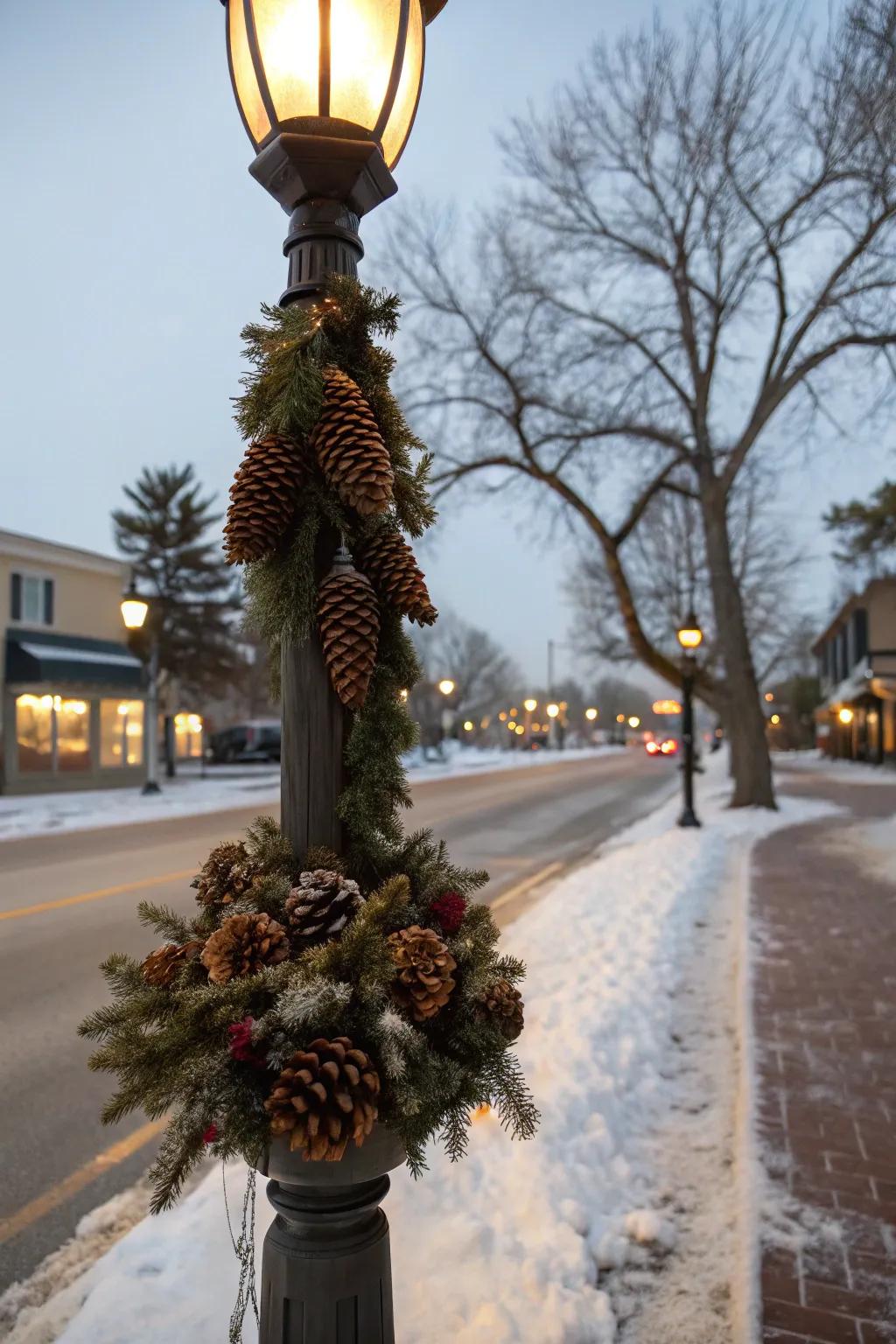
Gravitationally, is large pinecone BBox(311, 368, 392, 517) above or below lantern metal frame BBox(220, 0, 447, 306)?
below

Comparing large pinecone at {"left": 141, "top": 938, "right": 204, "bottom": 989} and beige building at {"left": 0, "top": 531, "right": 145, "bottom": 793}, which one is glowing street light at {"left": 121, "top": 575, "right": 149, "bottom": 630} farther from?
large pinecone at {"left": 141, "top": 938, "right": 204, "bottom": 989}


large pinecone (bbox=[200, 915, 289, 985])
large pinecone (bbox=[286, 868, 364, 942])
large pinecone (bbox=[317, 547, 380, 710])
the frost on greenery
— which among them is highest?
large pinecone (bbox=[317, 547, 380, 710])

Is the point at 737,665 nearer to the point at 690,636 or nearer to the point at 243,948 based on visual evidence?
the point at 690,636

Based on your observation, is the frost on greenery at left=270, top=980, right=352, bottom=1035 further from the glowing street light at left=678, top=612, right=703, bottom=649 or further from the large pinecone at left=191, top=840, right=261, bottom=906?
the glowing street light at left=678, top=612, right=703, bottom=649

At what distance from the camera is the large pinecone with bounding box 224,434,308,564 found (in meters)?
1.81

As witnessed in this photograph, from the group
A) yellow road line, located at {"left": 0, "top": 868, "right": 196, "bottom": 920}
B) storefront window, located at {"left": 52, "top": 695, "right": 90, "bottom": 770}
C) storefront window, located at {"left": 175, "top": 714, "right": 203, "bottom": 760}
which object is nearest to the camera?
yellow road line, located at {"left": 0, "top": 868, "right": 196, "bottom": 920}

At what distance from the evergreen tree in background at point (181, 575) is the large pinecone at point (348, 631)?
98.7 ft

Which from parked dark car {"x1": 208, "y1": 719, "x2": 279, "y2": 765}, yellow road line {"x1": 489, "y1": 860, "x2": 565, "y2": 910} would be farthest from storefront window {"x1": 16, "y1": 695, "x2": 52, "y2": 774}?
yellow road line {"x1": 489, "y1": 860, "x2": 565, "y2": 910}

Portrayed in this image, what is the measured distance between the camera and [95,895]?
10.0 meters

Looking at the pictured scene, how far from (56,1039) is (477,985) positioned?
16.2ft

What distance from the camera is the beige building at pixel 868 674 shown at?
34500 mm

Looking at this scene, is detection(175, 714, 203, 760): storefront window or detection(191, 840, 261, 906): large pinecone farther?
detection(175, 714, 203, 760): storefront window

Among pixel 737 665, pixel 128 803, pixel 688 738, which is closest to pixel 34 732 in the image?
pixel 128 803

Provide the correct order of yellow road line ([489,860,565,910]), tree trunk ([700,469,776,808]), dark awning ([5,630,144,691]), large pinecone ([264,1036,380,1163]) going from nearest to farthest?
large pinecone ([264,1036,380,1163]) < yellow road line ([489,860,565,910]) < tree trunk ([700,469,776,808]) < dark awning ([5,630,144,691])
